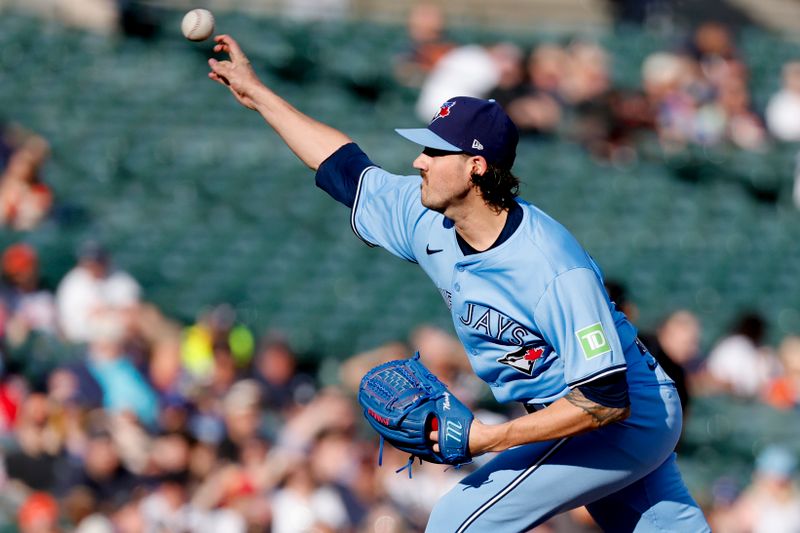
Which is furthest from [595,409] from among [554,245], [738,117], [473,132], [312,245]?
[738,117]

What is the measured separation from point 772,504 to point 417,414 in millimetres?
4601

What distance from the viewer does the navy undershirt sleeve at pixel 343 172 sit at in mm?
4090

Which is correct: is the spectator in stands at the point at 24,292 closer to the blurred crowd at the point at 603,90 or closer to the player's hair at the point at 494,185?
the blurred crowd at the point at 603,90

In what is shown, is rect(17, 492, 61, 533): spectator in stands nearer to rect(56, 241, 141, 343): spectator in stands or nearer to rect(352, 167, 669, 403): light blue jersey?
rect(56, 241, 141, 343): spectator in stands

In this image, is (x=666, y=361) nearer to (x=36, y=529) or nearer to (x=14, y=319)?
(x=36, y=529)

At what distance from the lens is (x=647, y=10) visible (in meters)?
16.2

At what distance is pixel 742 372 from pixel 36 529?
195 inches

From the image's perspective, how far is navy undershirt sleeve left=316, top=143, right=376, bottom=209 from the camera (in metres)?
4.09

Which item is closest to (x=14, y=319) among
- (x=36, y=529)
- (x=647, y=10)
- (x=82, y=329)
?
(x=82, y=329)

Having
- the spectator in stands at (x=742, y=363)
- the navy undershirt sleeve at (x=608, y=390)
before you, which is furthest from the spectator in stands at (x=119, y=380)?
the navy undershirt sleeve at (x=608, y=390)

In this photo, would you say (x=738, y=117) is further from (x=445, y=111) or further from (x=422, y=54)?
(x=445, y=111)

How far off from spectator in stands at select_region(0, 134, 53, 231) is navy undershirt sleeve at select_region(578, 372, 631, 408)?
6277 mm

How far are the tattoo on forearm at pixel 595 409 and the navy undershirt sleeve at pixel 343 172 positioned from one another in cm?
99

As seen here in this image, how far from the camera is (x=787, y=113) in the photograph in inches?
513
